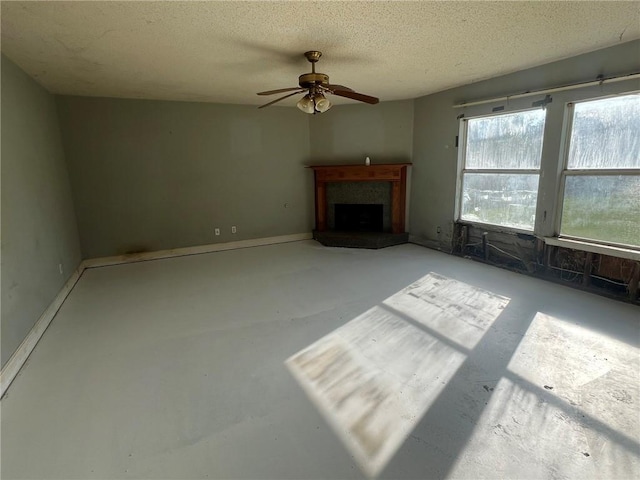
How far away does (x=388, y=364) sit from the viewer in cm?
218

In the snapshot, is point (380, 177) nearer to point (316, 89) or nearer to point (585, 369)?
point (316, 89)

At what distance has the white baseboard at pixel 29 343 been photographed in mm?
2074

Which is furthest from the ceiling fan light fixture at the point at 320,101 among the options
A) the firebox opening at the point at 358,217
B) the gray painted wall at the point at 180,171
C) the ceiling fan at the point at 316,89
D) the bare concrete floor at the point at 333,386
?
the firebox opening at the point at 358,217

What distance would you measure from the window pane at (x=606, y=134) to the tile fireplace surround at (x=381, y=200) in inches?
91.3

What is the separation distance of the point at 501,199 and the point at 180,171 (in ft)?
14.7

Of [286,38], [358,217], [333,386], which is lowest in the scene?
[333,386]

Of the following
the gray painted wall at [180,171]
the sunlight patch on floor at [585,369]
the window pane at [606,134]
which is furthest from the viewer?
the gray painted wall at [180,171]

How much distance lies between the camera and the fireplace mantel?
5277 millimetres

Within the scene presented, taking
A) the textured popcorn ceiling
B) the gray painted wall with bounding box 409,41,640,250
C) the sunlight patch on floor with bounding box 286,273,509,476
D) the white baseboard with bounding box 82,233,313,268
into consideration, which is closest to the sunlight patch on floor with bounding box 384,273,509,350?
the sunlight patch on floor with bounding box 286,273,509,476

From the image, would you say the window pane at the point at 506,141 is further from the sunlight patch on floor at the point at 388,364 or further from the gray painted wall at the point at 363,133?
the sunlight patch on floor at the point at 388,364

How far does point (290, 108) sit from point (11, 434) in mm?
5104

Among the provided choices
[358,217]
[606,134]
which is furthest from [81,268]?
[606,134]

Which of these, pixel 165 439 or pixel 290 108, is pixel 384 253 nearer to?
pixel 290 108

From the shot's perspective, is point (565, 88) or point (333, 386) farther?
point (565, 88)
